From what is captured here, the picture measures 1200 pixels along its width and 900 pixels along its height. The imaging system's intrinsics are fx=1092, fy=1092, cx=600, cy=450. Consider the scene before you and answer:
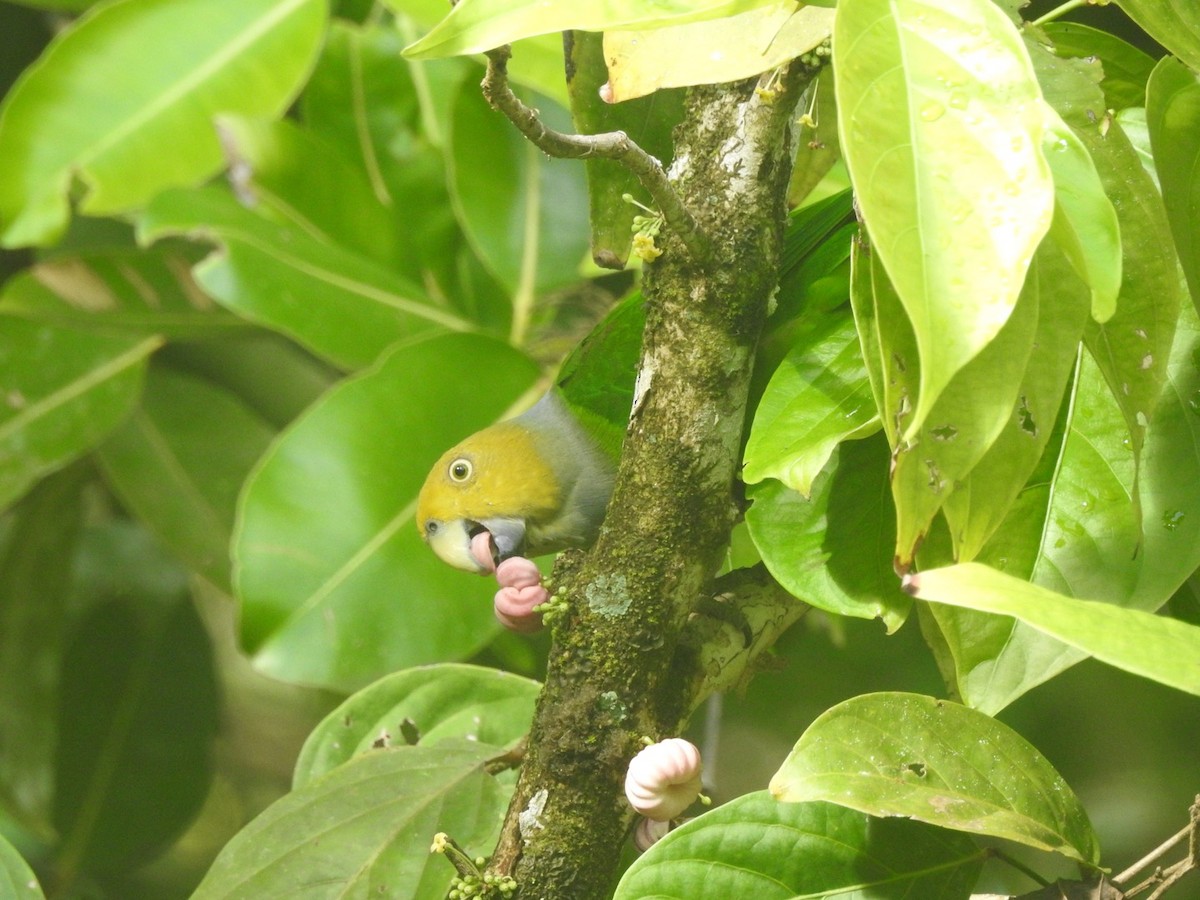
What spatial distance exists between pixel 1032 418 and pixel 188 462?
6.15 ft

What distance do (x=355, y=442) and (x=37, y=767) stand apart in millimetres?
1256

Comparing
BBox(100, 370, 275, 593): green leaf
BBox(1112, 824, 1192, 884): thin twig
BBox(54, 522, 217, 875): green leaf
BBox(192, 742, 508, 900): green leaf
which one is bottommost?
BBox(54, 522, 217, 875): green leaf

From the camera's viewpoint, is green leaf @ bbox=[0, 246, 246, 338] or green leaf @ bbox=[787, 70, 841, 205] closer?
green leaf @ bbox=[787, 70, 841, 205]

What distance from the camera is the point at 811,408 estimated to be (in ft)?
2.66

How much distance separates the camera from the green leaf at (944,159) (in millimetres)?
547

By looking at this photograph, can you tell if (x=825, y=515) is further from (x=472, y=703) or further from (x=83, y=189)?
(x=83, y=189)

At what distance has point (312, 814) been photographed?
0.96 metres

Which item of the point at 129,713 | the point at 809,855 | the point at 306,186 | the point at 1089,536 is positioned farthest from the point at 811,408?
the point at 129,713

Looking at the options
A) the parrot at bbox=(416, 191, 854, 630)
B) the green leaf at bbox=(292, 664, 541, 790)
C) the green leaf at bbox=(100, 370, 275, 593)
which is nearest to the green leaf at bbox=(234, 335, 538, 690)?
the parrot at bbox=(416, 191, 854, 630)

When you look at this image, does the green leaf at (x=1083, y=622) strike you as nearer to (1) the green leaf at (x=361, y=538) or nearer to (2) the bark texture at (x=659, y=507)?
(2) the bark texture at (x=659, y=507)

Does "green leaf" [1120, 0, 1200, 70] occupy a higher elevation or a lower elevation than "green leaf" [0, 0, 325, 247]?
higher

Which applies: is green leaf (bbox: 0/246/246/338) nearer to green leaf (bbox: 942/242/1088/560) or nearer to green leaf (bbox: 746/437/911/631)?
green leaf (bbox: 746/437/911/631)

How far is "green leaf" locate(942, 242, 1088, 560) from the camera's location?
679 mm

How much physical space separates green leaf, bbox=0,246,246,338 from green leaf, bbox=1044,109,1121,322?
5.74 feet
